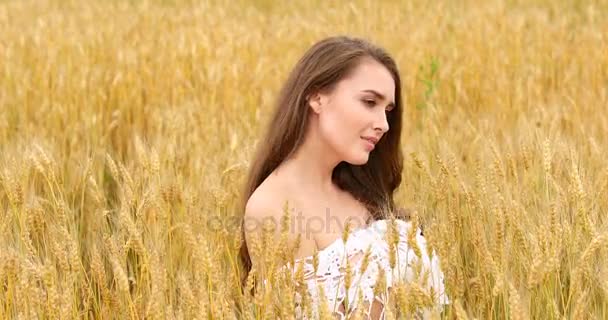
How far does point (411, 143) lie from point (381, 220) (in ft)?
2.57

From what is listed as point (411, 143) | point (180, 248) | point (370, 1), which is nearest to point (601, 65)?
point (411, 143)


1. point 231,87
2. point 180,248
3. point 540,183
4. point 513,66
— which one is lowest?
point 180,248

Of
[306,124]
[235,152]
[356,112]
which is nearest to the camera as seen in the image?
[356,112]

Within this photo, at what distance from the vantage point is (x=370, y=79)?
212cm

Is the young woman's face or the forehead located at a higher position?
the forehead

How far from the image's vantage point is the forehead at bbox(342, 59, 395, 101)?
6.92 feet

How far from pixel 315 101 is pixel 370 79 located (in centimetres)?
13

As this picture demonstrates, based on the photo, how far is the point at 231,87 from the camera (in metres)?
3.63

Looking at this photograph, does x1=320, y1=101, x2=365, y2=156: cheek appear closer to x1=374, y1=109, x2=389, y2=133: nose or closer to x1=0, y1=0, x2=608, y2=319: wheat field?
x1=374, y1=109, x2=389, y2=133: nose

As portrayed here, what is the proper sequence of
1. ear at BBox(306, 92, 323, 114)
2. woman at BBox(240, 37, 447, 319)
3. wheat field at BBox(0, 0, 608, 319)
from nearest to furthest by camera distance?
wheat field at BBox(0, 0, 608, 319) < woman at BBox(240, 37, 447, 319) < ear at BBox(306, 92, 323, 114)

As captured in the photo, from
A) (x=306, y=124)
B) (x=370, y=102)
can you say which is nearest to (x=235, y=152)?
(x=306, y=124)

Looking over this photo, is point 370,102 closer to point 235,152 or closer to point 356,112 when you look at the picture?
point 356,112

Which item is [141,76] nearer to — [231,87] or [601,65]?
[231,87]

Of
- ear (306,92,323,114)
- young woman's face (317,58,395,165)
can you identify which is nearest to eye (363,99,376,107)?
young woman's face (317,58,395,165)
